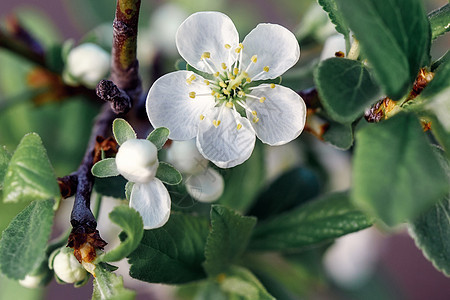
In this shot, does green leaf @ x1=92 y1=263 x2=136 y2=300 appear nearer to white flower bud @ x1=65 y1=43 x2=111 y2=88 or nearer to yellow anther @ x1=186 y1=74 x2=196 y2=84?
yellow anther @ x1=186 y1=74 x2=196 y2=84

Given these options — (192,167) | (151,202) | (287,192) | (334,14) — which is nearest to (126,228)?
(151,202)

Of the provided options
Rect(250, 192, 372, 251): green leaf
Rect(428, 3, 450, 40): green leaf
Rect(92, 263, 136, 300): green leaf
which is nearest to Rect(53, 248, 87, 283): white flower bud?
Rect(92, 263, 136, 300): green leaf

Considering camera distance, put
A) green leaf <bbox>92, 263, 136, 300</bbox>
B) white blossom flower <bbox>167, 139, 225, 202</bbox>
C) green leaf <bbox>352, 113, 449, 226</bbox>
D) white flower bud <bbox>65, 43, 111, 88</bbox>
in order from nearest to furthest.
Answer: green leaf <bbox>352, 113, 449, 226</bbox>
green leaf <bbox>92, 263, 136, 300</bbox>
white blossom flower <bbox>167, 139, 225, 202</bbox>
white flower bud <bbox>65, 43, 111, 88</bbox>

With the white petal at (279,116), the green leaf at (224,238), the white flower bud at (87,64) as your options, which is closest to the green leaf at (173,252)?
the green leaf at (224,238)

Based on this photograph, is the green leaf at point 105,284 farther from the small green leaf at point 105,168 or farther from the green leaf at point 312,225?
the green leaf at point 312,225

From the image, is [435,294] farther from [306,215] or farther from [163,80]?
[163,80]

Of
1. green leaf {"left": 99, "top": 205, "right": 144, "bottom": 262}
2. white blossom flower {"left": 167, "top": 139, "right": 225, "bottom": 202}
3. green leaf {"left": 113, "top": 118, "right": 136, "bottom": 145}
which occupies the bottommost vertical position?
white blossom flower {"left": 167, "top": 139, "right": 225, "bottom": 202}

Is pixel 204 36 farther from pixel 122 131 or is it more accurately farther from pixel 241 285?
Result: pixel 241 285
